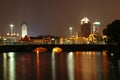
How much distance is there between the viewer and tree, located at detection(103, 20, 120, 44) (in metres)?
87.4

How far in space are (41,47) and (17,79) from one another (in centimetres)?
9361

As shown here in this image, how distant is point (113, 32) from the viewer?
90812 millimetres

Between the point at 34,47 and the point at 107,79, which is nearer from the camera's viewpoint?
the point at 107,79

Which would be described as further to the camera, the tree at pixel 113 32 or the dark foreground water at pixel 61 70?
the tree at pixel 113 32

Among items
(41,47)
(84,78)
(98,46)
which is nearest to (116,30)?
(98,46)

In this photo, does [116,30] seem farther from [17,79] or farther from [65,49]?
[17,79]

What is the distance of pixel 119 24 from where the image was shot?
306 feet

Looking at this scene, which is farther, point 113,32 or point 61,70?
point 113,32

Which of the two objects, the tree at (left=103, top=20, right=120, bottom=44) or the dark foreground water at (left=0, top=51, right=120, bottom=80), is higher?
the tree at (left=103, top=20, right=120, bottom=44)

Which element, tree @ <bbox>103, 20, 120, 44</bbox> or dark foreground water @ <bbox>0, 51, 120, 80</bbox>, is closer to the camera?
dark foreground water @ <bbox>0, 51, 120, 80</bbox>

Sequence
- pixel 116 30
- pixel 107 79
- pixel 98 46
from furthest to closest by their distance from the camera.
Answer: pixel 98 46 → pixel 116 30 → pixel 107 79

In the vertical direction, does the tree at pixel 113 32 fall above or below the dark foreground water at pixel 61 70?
above

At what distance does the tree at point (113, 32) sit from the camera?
3440 inches

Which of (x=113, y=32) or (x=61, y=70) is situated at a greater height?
(x=113, y=32)
